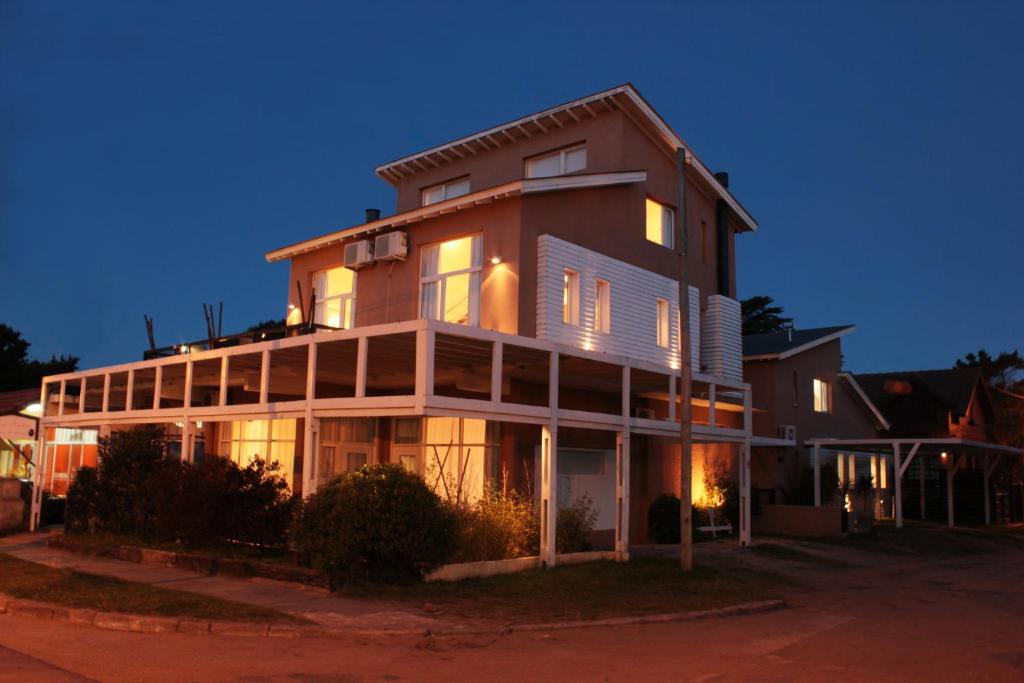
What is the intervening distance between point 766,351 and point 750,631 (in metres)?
18.1

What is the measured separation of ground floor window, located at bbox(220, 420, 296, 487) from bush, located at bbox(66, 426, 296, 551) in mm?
3832

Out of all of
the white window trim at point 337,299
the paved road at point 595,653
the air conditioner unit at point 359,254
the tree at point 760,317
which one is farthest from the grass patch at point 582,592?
the tree at point 760,317

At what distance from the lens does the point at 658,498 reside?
21188 millimetres

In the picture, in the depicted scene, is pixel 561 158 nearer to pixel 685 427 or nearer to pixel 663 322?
pixel 663 322

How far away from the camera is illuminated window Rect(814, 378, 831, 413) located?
29.2 metres

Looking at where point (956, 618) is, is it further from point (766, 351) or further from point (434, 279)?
point (766, 351)

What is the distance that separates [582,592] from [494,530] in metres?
2.20

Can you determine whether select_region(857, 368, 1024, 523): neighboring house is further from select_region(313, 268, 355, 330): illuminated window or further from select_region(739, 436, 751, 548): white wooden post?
select_region(313, 268, 355, 330): illuminated window

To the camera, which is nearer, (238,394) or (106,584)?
(106,584)

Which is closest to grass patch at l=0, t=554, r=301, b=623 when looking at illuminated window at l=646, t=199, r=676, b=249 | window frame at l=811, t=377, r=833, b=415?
illuminated window at l=646, t=199, r=676, b=249

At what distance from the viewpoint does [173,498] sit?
15648mm

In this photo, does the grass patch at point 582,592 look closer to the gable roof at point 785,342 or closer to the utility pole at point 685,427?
the utility pole at point 685,427

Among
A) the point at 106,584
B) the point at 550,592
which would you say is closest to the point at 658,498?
the point at 550,592

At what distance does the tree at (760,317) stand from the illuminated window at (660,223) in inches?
1498
